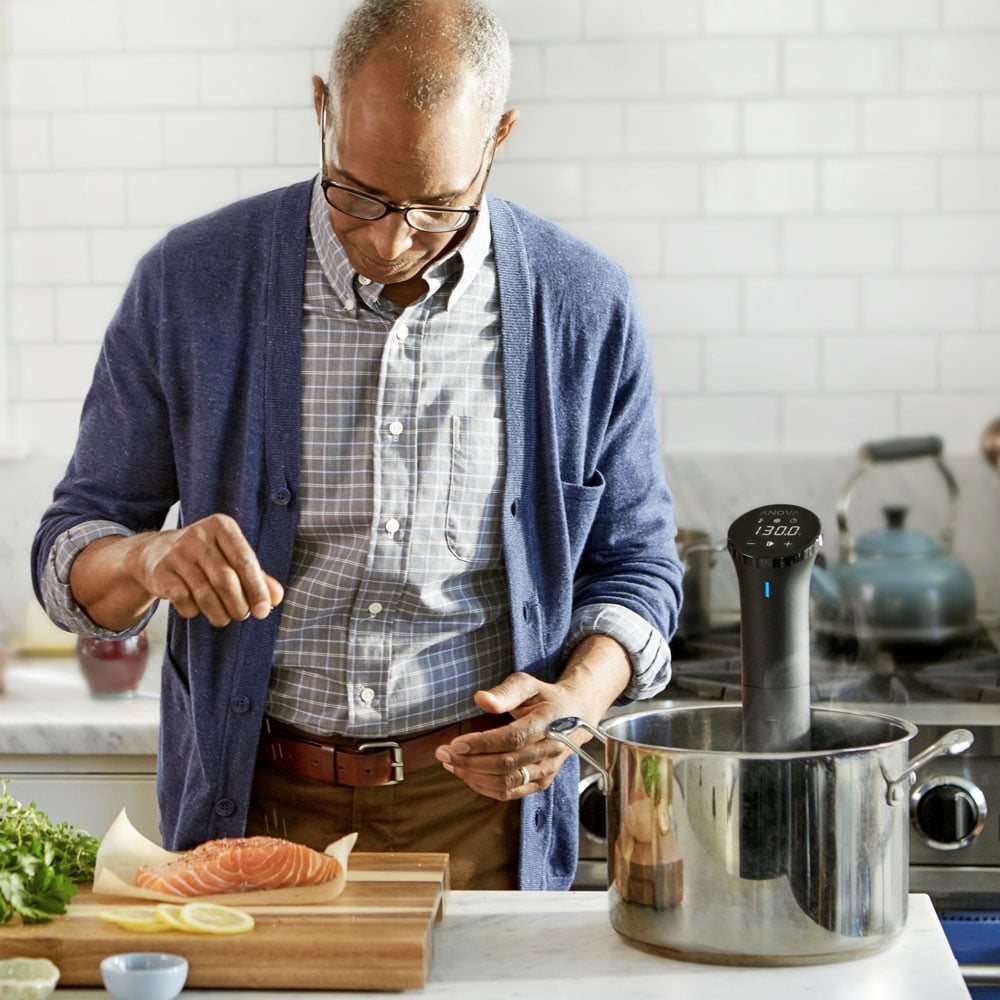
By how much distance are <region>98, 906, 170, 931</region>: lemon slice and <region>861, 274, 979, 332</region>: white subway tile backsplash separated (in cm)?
201

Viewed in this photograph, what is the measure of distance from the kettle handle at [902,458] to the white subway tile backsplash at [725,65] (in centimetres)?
69

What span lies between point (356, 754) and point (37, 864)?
48 centimetres

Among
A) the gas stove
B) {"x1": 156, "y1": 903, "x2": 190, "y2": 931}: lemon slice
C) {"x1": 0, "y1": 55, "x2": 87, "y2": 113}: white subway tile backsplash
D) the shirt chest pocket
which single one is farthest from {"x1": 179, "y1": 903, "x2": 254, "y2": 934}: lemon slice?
{"x1": 0, "y1": 55, "x2": 87, "y2": 113}: white subway tile backsplash

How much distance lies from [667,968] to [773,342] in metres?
1.83

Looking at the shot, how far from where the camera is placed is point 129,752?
228 cm

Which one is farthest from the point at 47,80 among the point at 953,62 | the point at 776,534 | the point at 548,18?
the point at 776,534

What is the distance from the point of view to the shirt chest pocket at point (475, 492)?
1.67m

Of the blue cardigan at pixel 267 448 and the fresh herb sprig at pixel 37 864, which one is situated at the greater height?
the blue cardigan at pixel 267 448

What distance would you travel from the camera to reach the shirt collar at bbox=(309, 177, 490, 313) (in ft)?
5.43

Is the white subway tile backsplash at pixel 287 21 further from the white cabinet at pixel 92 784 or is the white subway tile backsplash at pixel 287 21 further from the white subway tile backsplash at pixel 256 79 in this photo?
the white cabinet at pixel 92 784

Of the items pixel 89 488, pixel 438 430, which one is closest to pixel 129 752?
pixel 89 488

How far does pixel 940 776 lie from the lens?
6.80 ft

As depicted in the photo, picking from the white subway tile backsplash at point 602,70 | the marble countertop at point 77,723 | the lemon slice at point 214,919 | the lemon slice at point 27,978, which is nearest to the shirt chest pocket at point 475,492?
the lemon slice at point 214,919

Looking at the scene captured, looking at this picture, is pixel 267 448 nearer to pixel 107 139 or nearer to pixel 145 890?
pixel 145 890
